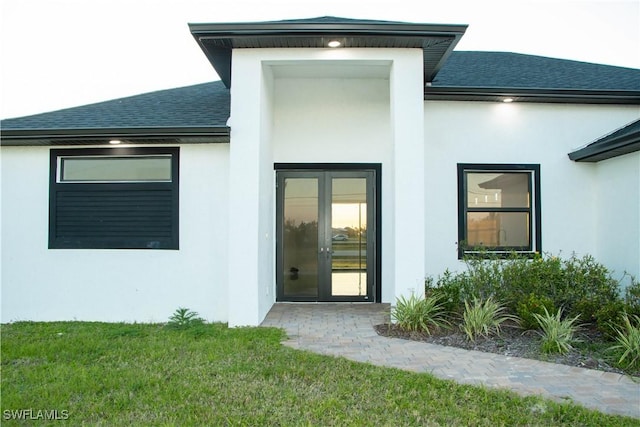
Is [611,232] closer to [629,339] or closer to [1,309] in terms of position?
[629,339]

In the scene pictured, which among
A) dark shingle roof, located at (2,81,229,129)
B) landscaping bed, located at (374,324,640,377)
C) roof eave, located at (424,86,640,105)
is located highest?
roof eave, located at (424,86,640,105)

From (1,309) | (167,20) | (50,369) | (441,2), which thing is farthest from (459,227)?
(167,20)

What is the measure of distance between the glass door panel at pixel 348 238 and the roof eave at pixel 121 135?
2.60 meters

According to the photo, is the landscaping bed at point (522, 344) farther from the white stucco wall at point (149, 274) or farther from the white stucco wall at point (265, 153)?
the white stucco wall at point (149, 274)

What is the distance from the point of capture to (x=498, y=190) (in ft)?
25.8

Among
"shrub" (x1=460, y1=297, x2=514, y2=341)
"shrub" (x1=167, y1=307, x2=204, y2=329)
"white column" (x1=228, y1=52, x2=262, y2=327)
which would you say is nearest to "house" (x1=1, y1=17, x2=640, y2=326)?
"white column" (x1=228, y1=52, x2=262, y2=327)

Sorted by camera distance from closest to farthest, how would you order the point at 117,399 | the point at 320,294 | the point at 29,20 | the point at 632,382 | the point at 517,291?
the point at 117,399
the point at 632,382
the point at 517,291
the point at 320,294
the point at 29,20

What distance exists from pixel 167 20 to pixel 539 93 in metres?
9.93

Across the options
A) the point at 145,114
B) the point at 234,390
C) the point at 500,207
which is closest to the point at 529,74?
the point at 500,207

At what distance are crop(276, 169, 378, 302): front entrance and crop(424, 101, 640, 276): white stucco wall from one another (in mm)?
1163

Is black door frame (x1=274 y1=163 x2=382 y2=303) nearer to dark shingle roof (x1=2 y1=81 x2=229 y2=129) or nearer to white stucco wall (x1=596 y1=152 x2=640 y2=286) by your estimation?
dark shingle roof (x1=2 y1=81 x2=229 y2=129)

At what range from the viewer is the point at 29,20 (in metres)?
9.89

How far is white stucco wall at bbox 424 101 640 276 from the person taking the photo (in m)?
7.71

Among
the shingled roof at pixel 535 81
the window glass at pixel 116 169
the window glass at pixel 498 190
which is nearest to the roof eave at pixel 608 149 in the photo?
the window glass at pixel 498 190
